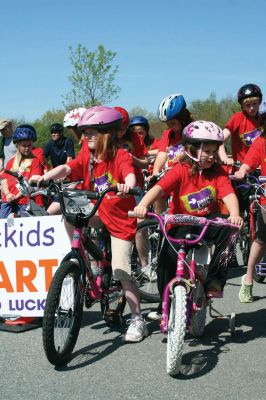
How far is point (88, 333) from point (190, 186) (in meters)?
1.56

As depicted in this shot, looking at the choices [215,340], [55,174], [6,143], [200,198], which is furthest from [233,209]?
[6,143]

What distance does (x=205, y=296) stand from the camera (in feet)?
15.5

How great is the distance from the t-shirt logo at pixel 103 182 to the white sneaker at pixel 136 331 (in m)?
1.13

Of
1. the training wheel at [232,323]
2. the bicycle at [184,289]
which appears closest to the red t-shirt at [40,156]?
the bicycle at [184,289]

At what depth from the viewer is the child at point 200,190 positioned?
4613mm

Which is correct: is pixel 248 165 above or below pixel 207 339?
above

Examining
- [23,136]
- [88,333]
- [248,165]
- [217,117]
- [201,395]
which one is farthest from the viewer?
[217,117]

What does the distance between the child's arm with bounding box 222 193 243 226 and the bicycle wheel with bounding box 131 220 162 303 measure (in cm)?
161

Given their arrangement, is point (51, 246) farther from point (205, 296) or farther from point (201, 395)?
point (201, 395)

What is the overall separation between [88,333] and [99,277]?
1.83 ft

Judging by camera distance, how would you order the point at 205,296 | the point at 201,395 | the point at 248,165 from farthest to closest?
the point at 248,165 < the point at 205,296 < the point at 201,395

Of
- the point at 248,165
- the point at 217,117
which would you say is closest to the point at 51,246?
the point at 248,165

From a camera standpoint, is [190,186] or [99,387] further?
[190,186]

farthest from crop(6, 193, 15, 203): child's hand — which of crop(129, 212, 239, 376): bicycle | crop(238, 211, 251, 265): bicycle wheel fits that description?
crop(238, 211, 251, 265): bicycle wheel
